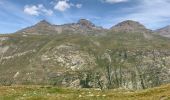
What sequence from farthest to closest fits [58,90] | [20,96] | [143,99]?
[58,90]
[20,96]
[143,99]

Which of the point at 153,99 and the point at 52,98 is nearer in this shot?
the point at 153,99

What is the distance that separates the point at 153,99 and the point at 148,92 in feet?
32.0

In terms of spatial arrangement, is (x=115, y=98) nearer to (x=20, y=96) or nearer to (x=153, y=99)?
(x=153, y=99)

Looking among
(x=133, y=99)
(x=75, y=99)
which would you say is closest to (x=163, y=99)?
(x=133, y=99)

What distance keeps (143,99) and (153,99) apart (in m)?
1.68

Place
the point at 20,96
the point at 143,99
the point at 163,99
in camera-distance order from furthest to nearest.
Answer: the point at 20,96 < the point at 143,99 < the point at 163,99

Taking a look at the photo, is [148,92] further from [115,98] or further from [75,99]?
[75,99]

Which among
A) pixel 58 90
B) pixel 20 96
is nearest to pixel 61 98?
pixel 20 96

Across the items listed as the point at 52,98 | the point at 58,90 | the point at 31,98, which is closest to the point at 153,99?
the point at 52,98

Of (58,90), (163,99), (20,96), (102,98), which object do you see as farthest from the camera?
(58,90)

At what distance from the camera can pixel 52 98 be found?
1833 inches

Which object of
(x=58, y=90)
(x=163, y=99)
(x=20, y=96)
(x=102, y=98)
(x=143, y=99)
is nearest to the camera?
(x=163, y=99)

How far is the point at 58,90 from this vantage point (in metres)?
68.4

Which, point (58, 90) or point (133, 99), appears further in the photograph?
point (58, 90)
